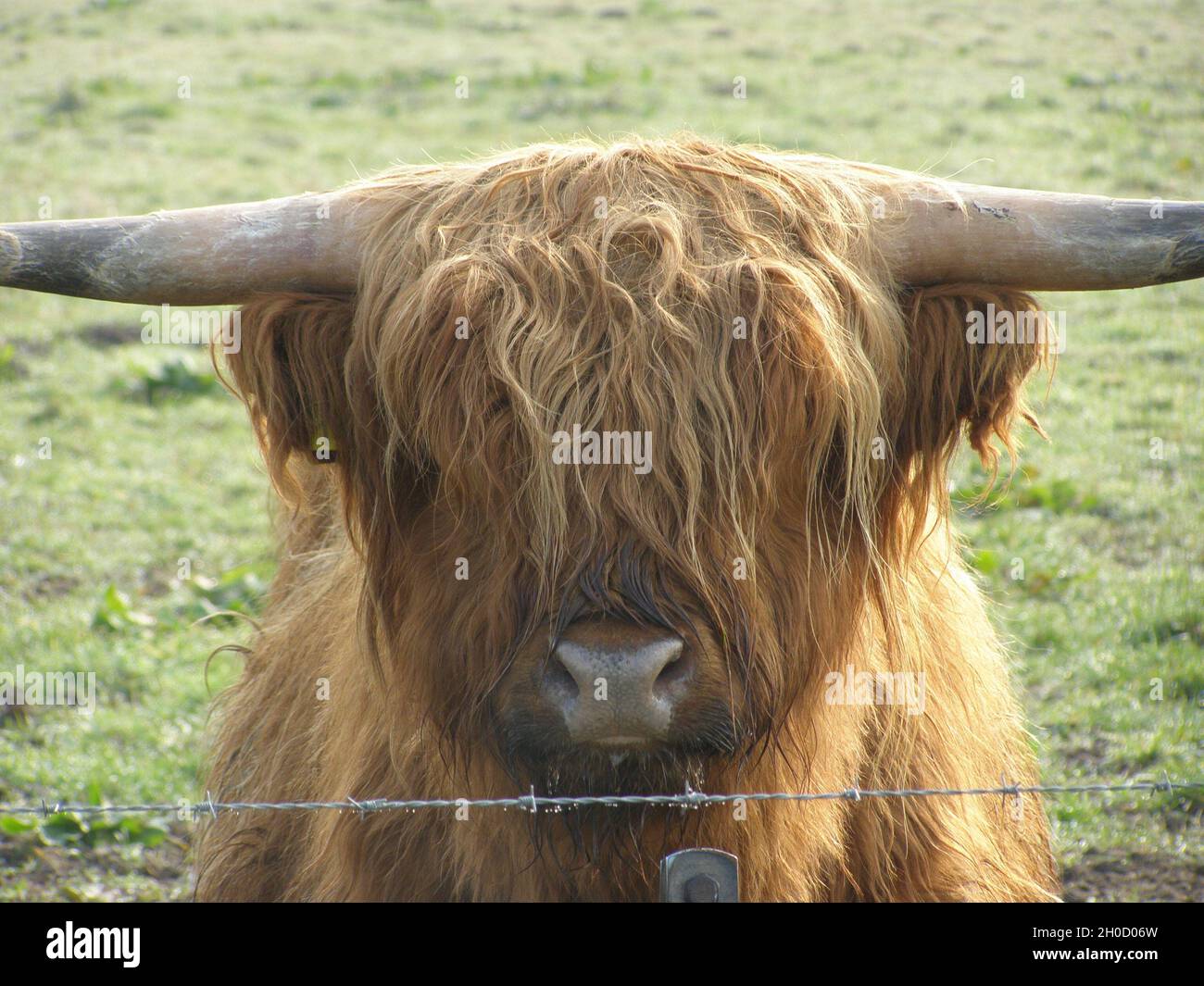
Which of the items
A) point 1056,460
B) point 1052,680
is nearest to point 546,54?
point 1056,460

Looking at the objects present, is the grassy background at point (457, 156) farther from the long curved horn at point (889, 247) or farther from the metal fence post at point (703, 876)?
the long curved horn at point (889, 247)

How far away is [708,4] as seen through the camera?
14.5 metres

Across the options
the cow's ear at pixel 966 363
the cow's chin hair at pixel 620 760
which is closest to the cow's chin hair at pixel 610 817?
the cow's chin hair at pixel 620 760

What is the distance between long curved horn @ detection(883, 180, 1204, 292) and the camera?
94.7 inches

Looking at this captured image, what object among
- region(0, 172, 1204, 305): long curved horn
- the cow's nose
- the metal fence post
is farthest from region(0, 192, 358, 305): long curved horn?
the metal fence post

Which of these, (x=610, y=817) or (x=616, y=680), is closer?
(x=616, y=680)

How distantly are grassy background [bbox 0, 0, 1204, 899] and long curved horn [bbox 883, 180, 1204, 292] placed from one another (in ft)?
6.79

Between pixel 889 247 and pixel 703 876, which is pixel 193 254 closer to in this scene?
A: pixel 889 247

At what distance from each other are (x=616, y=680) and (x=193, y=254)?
1106mm

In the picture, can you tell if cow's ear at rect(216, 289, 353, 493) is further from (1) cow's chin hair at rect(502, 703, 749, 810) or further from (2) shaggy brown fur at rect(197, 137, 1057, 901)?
(1) cow's chin hair at rect(502, 703, 749, 810)

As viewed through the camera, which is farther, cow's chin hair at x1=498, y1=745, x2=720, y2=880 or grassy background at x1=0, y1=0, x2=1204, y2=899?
grassy background at x1=0, y1=0, x2=1204, y2=899

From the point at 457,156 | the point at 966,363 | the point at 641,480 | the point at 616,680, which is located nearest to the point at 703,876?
the point at 616,680

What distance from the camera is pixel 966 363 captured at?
2.56 metres
